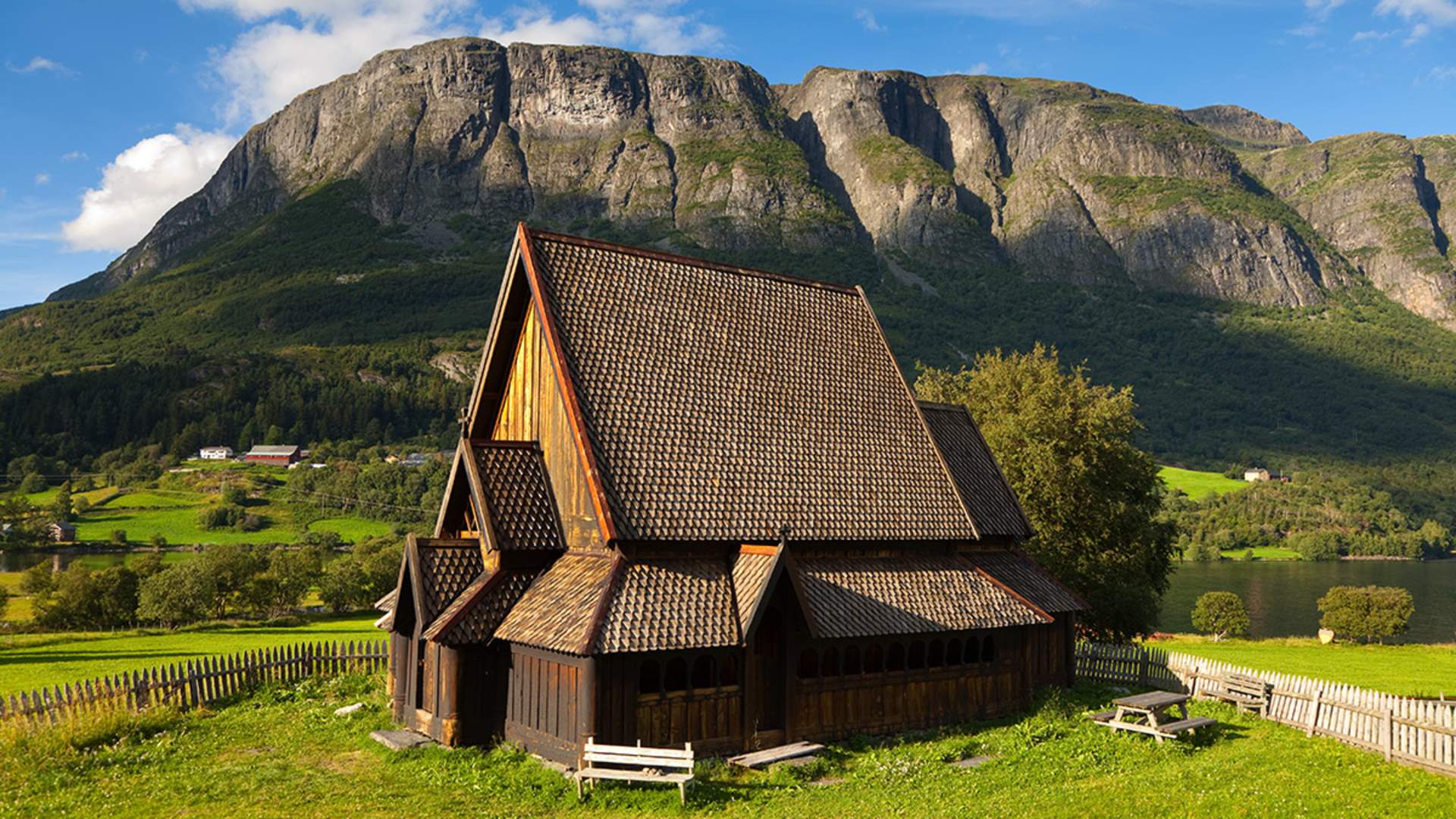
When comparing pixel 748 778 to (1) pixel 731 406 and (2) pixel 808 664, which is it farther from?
(1) pixel 731 406

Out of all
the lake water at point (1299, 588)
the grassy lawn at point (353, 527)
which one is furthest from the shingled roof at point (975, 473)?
the grassy lawn at point (353, 527)

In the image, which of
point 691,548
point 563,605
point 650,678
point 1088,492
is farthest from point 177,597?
point 1088,492

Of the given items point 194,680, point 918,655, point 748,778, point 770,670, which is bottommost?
point 748,778

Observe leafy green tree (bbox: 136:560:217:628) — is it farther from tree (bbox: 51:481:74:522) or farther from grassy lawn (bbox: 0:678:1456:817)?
tree (bbox: 51:481:74:522)

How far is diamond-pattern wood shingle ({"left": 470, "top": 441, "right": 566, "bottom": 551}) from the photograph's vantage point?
68.4 ft

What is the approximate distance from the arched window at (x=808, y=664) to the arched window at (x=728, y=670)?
6.03 ft

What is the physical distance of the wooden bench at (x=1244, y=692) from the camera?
25031mm

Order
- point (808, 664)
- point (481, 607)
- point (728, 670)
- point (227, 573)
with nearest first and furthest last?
point (728, 670) → point (481, 607) → point (808, 664) → point (227, 573)

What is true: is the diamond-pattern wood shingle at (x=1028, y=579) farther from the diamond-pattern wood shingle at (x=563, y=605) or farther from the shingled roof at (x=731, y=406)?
the diamond-pattern wood shingle at (x=563, y=605)

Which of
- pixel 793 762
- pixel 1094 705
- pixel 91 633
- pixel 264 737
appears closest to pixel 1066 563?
pixel 1094 705

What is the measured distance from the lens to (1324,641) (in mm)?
55062

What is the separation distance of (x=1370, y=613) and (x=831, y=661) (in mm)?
68640

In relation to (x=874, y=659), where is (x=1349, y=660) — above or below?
below

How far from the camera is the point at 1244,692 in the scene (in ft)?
84.1
